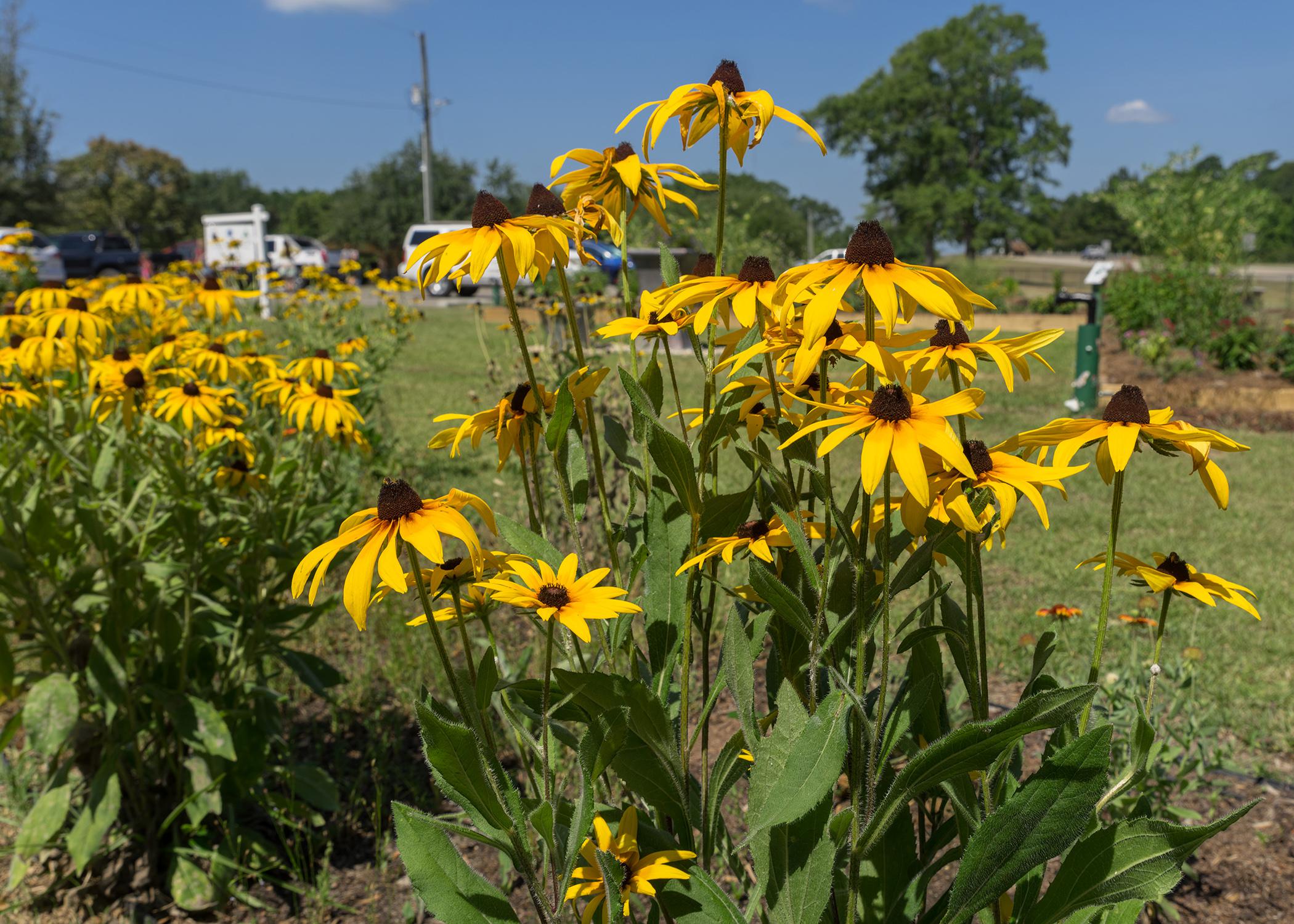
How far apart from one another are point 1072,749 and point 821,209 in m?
53.7

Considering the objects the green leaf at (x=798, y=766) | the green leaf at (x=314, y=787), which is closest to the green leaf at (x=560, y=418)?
the green leaf at (x=798, y=766)

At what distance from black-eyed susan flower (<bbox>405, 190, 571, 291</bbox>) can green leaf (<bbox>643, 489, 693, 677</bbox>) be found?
0.40 metres

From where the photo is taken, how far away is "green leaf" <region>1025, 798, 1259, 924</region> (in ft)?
3.93

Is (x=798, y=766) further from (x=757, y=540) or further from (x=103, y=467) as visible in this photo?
(x=103, y=467)

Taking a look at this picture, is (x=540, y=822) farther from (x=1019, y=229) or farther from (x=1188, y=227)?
(x=1019, y=229)

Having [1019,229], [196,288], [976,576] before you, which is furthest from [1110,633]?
[1019,229]

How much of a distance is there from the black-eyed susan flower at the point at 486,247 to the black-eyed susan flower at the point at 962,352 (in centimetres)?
49

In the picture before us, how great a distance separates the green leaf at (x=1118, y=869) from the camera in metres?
1.20

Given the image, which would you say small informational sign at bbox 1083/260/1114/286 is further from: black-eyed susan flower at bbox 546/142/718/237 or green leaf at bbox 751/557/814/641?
green leaf at bbox 751/557/814/641

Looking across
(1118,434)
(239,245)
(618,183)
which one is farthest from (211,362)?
(239,245)

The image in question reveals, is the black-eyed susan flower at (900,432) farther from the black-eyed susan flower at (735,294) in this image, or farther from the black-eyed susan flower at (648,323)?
the black-eyed susan flower at (648,323)

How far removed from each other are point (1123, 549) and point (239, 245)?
7.25 meters

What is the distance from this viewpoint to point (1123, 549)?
475 centimetres

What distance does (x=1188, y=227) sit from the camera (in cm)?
1339
